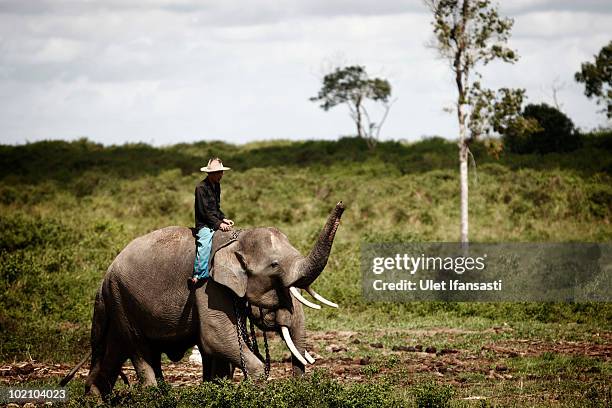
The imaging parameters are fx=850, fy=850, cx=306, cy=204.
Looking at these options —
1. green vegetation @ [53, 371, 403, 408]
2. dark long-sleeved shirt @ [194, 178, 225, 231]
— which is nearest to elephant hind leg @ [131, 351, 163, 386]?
green vegetation @ [53, 371, 403, 408]

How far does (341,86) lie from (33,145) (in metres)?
19.1

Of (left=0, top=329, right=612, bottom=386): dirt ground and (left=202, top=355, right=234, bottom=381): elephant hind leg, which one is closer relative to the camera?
(left=202, top=355, right=234, bottom=381): elephant hind leg

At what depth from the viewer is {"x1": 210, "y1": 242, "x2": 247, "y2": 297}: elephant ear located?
8898 millimetres

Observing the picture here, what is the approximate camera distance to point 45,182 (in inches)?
1453

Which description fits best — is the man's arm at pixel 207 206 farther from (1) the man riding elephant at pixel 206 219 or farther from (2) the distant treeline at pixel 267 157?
(2) the distant treeline at pixel 267 157

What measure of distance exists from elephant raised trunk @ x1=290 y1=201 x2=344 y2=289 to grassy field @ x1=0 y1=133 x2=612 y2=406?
120 centimetres

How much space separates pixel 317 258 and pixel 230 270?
43.8 inches

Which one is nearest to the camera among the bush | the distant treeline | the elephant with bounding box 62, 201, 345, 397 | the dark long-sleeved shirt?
the elephant with bounding box 62, 201, 345, 397

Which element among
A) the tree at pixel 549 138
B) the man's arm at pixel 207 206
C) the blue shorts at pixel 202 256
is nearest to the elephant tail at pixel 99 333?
the blue shorts at pixel 202 256

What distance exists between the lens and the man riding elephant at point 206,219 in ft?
29.9

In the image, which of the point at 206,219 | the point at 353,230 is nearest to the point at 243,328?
the point at 206,219

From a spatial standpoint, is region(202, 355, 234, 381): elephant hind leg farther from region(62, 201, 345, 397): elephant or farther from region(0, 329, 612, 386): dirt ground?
region(0, 329, 612, 386): dirt ground

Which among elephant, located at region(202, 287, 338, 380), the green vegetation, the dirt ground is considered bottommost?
the dirt ground

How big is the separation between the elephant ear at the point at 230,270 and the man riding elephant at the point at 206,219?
127 mm
